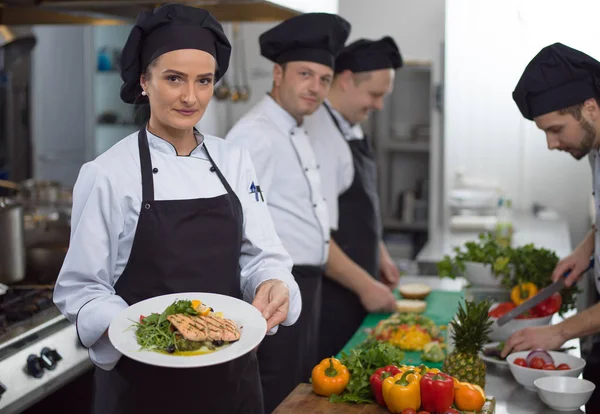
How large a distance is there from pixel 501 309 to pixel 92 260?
1.54 m

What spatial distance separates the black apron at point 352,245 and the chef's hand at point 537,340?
102 cm

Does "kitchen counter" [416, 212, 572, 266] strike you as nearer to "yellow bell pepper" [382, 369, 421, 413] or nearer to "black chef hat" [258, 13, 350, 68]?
"black chef hat" [258, 13, 350, 68]

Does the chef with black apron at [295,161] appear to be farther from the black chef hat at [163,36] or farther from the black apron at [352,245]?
the black chef hat at [163,36]

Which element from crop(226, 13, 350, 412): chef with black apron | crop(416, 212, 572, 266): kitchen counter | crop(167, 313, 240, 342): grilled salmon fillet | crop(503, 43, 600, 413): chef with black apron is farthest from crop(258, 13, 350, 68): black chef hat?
crop(416, 212, 572, 266): kitchen counter

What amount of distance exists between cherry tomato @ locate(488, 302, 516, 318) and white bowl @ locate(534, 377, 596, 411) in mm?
607

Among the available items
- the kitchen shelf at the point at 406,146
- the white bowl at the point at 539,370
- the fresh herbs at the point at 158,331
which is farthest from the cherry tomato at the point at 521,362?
the kitchen shelf at the point at 406,146

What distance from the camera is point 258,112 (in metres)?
2.81

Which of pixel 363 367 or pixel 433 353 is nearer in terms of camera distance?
pixel 363 367

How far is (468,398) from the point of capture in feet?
5.98

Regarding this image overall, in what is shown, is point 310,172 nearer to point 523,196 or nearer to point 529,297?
point 529,297

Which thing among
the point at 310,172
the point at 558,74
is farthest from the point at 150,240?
the point at 558,74

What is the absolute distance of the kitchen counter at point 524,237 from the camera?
417 centimetres

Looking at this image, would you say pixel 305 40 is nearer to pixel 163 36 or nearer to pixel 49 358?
pixel 163 36

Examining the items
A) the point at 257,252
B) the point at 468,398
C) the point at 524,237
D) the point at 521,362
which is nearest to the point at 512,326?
the point at 521,362
